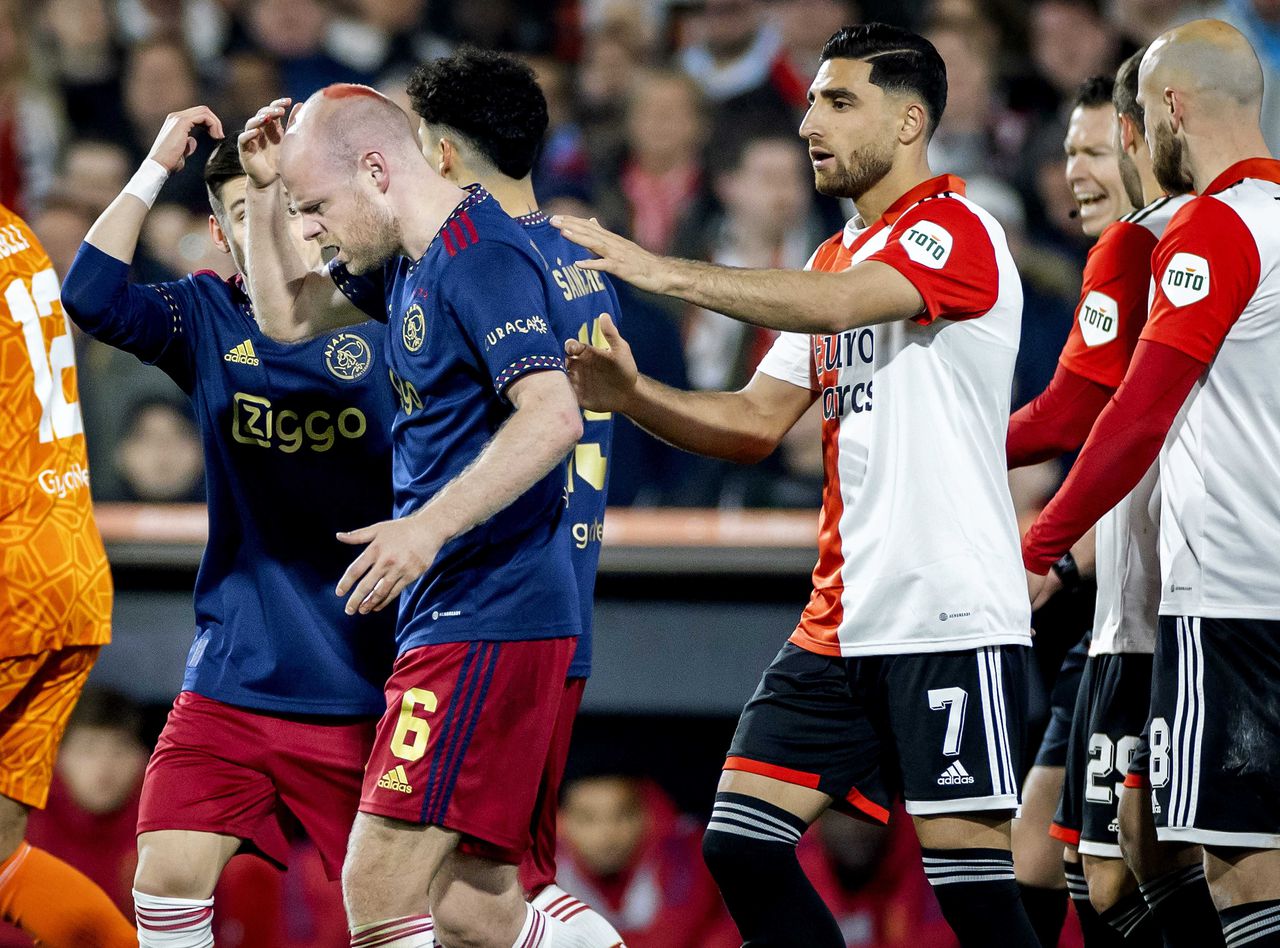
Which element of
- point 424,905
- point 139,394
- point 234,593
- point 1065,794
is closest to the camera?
point 424,905

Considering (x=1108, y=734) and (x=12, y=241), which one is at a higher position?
(x=12, y=241)

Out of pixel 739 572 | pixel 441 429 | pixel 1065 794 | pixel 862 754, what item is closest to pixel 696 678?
pixel 739 572

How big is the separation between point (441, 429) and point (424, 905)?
89 cm

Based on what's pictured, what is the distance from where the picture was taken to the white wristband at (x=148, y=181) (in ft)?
11.8

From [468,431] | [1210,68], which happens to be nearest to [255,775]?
[468,431]

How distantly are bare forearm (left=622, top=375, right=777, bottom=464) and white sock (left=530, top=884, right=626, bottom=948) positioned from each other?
41.9 inches

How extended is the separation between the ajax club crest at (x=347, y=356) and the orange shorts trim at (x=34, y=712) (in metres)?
1.00

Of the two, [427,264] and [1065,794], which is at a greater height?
[427,264]

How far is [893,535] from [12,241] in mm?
2204

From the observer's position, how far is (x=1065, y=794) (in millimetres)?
3967

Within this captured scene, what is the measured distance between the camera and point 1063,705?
4.25 meters

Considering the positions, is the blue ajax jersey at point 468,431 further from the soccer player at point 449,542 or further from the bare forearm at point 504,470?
the bare forearm at point 504,470

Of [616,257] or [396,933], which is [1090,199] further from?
[396,933]

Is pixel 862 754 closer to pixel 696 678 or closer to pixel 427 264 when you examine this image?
pixel 427 264
